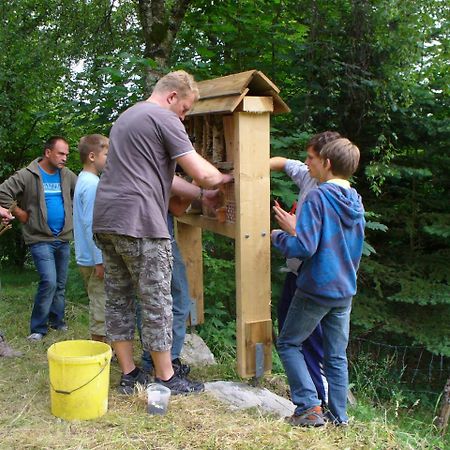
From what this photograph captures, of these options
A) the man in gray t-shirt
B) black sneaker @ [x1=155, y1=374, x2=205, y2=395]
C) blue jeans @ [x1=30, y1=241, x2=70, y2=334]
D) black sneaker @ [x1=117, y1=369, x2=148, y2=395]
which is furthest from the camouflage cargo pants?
blue jeans @ [x1=30, y1=241, x2=70, y2=334]

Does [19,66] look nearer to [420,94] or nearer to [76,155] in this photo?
[76,155]

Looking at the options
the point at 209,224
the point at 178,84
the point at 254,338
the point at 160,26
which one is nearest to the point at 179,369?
the point at 254,338

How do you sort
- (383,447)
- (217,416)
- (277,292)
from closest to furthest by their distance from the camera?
(383,447) < (217,416) < (277,292)

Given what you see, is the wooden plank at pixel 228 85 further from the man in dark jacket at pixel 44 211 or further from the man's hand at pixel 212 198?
the man in dark jacket at pixel 44 211

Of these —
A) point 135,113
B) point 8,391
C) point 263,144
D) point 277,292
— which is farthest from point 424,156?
point 8,391

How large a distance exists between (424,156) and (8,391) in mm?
6142

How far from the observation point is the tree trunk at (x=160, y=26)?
21.4 feet

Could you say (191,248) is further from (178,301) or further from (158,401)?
(158,401)

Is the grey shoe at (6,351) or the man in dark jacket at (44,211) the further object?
the man in dark jacket at (44,211)

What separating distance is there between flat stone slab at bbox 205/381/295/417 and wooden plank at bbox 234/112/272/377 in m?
0.14

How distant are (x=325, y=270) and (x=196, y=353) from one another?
6.59 feet

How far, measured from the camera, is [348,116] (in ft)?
24.2

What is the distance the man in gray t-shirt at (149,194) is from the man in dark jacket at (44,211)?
1938mm

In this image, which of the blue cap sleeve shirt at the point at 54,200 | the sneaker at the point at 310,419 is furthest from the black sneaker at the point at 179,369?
the blue cap sleeve shirt at the point at 54,200
